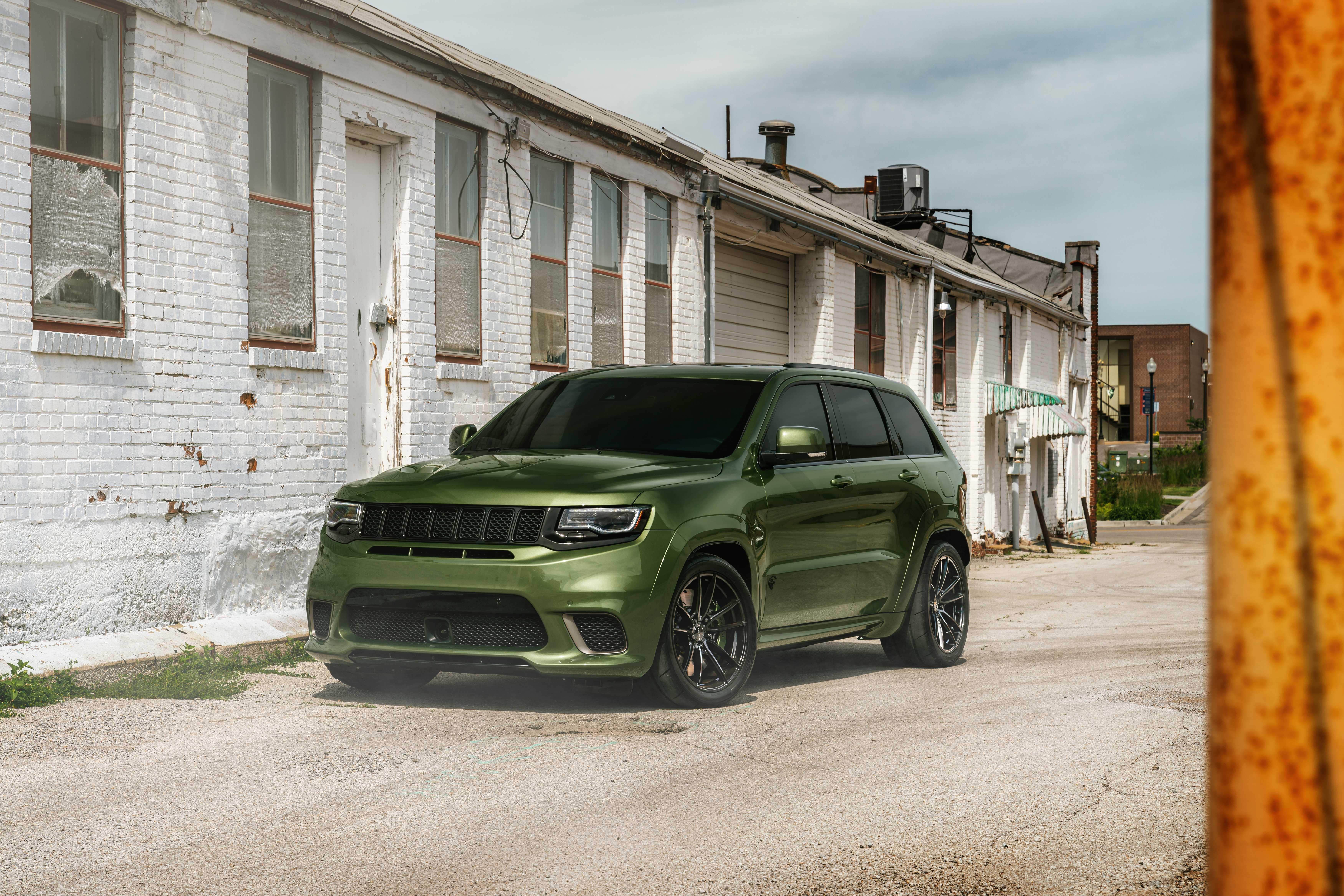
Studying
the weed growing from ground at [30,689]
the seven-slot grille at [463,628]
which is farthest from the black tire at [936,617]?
the weed growing from ground at [30,689]

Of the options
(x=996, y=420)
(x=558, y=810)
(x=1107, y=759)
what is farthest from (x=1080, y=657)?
(x=996, y=420)

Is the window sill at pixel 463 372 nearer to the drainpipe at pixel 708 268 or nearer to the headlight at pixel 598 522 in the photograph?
the drainpipe at pixel 708 268

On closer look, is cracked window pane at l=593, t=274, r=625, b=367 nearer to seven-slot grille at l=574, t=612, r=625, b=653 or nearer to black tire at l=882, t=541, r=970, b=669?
black tire at l=882, t=541, r=970, b=669

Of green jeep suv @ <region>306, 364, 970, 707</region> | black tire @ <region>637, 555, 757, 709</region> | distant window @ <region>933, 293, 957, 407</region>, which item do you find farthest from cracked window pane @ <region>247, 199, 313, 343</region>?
distant window @ <region>933, 293, 957, 407</region>

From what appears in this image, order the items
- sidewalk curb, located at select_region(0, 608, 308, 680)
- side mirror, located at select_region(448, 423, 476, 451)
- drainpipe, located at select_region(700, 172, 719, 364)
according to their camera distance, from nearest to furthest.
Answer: sidewalk curb, located at select_region(0, 608, 308, 680), side mirror, located at select_region(448, 423, 476, 451), drainpipe, located at select_region(700, 172, 719, 364)

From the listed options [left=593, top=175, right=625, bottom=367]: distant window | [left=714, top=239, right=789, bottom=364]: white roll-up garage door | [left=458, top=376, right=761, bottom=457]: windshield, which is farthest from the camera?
[left=714, top=239, right=789, bottom=364]: white roll-up garage door

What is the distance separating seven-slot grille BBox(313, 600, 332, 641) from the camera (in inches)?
273

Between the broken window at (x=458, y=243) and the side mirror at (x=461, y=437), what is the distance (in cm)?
357

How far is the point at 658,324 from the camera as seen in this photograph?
15922 millimetres

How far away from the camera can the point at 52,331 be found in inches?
320

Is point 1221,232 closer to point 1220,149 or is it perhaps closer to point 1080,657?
point 1220,149

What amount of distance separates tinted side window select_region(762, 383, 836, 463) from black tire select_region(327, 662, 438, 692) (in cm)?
240

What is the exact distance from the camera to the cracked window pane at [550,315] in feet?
44.0

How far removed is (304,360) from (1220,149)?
9.94 metres
